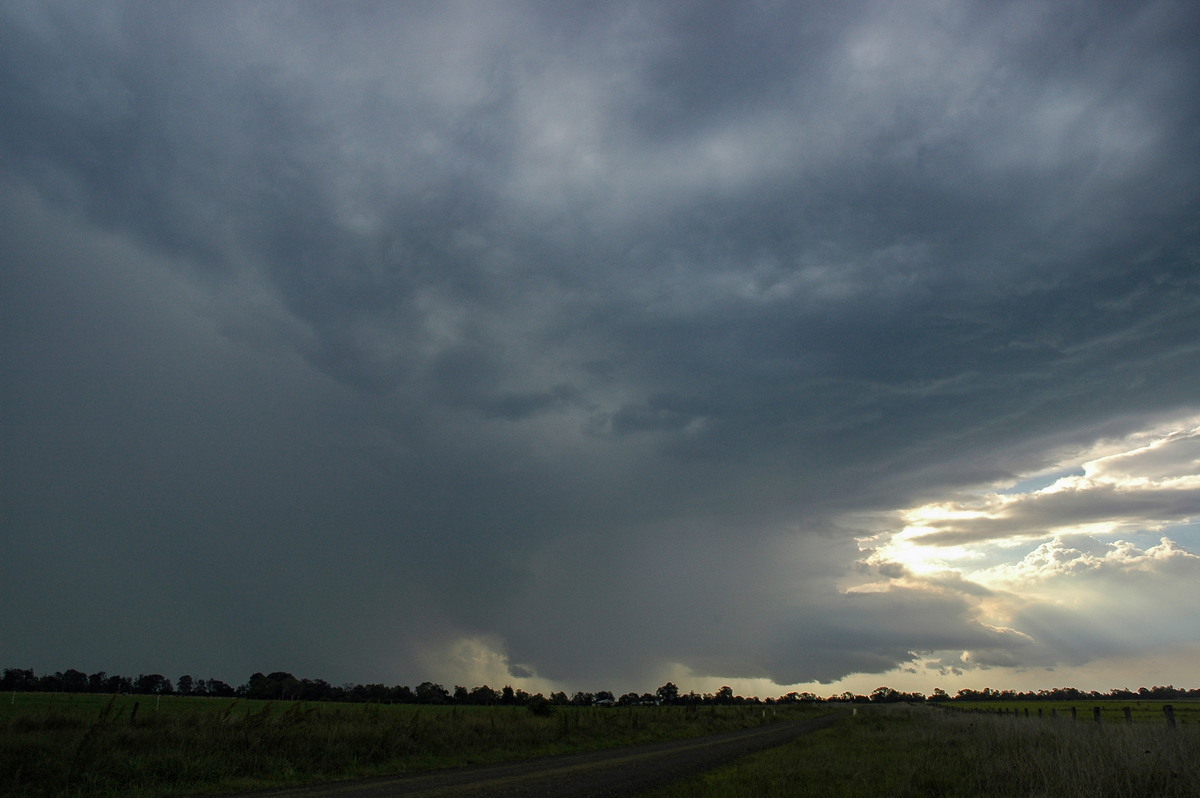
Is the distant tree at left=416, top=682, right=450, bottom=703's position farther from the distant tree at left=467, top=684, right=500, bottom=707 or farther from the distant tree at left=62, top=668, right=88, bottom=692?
the distant tree at left=62, top=668, right=88, bottom=692

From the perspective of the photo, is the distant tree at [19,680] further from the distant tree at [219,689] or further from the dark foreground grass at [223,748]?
the dark foreground grass at [223,748]

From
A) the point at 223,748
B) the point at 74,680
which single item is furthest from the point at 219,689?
the point at 223,748

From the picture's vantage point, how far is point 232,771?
1848cm

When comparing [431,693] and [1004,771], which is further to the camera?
[431,693]

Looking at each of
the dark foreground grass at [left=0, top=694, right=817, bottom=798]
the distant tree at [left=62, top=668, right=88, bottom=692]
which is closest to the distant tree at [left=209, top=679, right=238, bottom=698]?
the distant tree at [left=62, top=668, right=88, bottom=692]

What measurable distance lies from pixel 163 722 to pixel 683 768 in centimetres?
1936

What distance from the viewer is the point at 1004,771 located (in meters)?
15.4

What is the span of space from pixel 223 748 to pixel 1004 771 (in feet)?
75.2

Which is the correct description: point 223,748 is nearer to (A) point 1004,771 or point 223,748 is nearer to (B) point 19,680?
(A) point 1004,771

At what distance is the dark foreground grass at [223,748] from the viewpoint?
16203 millimetres

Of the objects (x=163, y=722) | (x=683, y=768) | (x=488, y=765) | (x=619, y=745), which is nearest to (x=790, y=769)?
(x=683, y=768)

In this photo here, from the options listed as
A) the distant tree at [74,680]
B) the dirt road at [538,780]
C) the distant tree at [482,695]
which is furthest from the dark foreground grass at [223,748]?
the distant tree at [74,680]

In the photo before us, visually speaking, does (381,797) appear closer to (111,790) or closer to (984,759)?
(111,790)

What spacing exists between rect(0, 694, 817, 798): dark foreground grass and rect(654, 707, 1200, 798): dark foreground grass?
40.1ft
